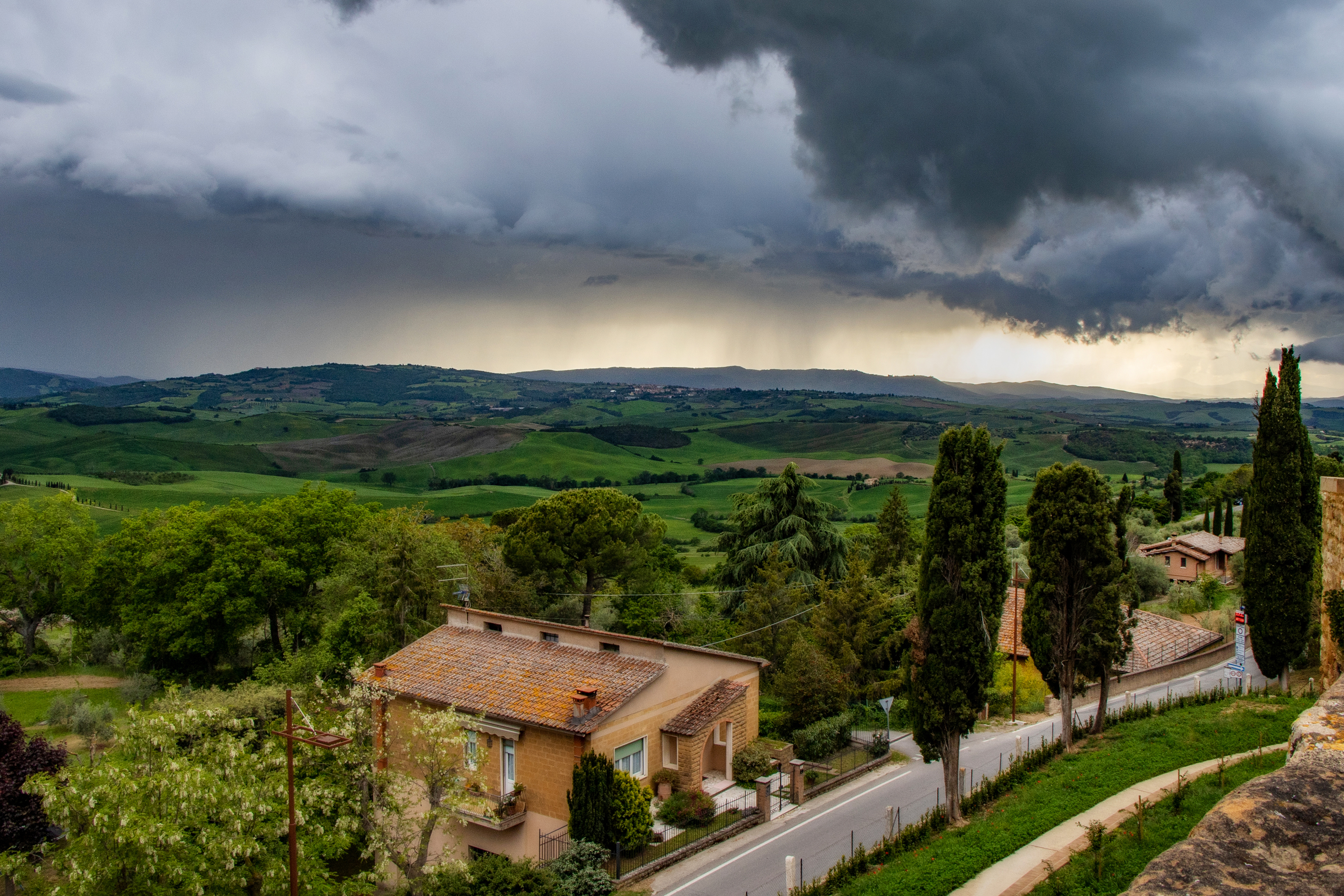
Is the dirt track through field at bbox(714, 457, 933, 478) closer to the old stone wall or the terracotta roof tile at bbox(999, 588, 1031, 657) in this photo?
the terracotta roof tile at bbox(999, 588, 1031, 657)

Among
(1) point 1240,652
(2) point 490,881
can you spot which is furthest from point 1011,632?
(2) point 490,881

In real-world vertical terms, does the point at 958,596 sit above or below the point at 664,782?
above

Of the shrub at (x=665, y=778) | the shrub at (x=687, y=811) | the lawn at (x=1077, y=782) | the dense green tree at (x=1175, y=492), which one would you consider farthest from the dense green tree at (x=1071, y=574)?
the dense green tree at (x=1175, y=492)

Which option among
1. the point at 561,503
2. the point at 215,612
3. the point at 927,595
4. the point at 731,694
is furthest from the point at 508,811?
the point at 215,612

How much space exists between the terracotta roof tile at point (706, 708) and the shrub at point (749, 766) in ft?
6.46

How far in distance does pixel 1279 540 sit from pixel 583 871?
83.5 ft

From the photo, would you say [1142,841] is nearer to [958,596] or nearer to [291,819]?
[958,596]

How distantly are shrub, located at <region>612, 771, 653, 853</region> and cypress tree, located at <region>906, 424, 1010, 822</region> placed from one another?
313 inches

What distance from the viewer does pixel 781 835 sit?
2550 centimetres

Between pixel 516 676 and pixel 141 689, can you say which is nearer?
pixel 516 676

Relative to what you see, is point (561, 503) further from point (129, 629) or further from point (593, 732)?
point (129, 629)

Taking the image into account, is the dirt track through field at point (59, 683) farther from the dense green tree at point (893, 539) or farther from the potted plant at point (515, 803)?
the dense green tree at point (893, 539)

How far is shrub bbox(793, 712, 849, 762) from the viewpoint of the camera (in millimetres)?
32031

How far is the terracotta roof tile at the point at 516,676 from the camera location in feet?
86.5
